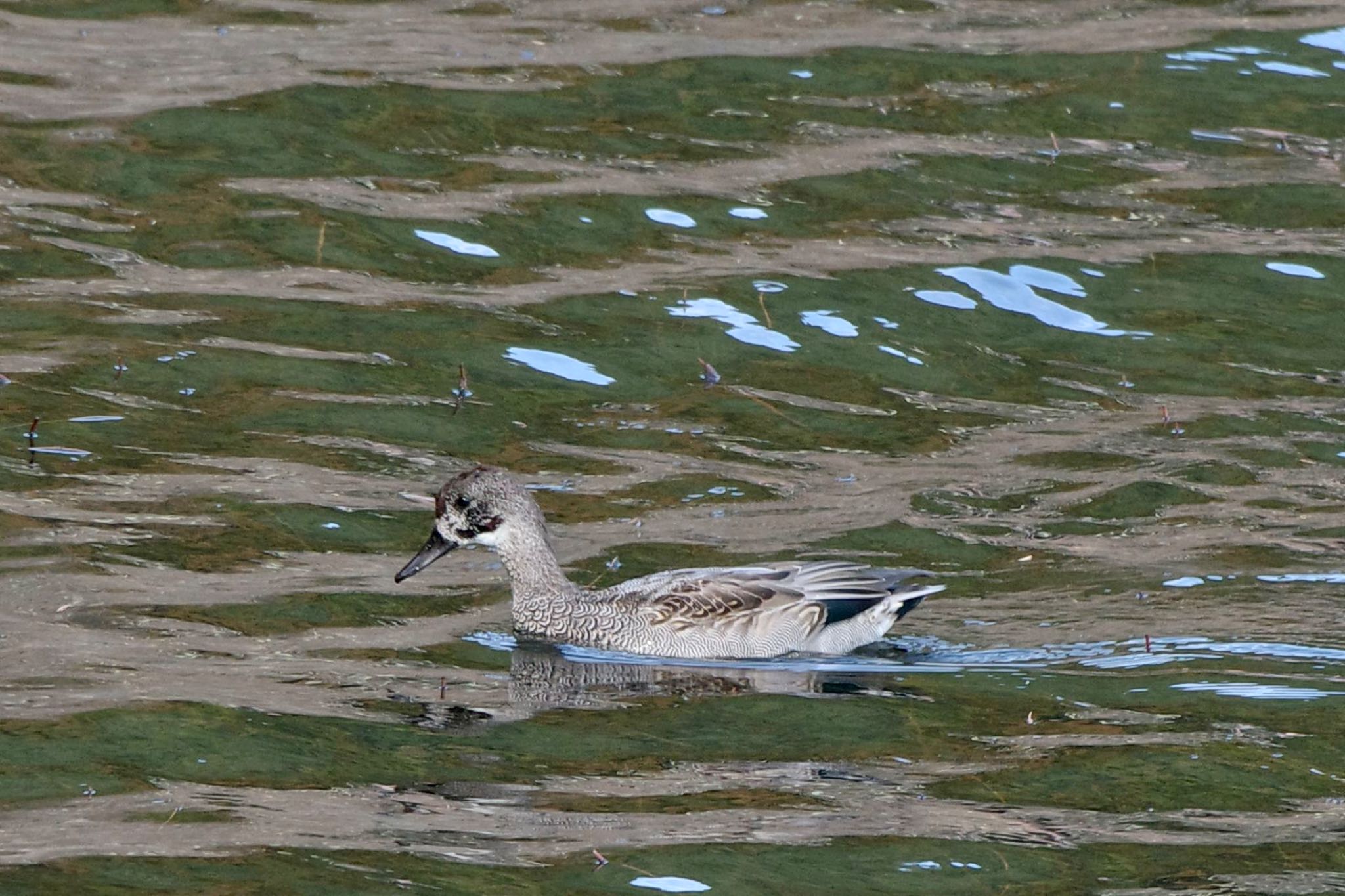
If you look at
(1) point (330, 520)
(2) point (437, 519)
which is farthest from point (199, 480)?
(2) point (437, 519)

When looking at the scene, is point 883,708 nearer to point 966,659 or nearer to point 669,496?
point 966,659

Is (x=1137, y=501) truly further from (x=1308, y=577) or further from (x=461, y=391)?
(x=461, y=391)

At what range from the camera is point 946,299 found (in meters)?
16.3

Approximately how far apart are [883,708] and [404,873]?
2857 millimetres

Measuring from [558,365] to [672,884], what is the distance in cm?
715

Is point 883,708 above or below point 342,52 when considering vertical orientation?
below

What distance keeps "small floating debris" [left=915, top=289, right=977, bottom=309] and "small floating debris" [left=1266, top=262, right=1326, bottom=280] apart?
249 centimetres

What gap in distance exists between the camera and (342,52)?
19609 mm

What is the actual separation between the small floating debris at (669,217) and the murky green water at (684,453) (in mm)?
82

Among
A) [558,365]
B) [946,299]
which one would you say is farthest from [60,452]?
[946,299]

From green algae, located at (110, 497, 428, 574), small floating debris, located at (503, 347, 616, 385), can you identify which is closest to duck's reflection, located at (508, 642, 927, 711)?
green algae, located at (110, 497, 428, 574)

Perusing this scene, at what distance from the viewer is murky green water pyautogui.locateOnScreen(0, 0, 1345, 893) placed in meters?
8.83

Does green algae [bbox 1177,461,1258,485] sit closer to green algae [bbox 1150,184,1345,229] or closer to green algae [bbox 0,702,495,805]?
green algae [bbox 1150,184,1345,229]

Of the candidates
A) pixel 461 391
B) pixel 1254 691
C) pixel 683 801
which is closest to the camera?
pixel 683 801
